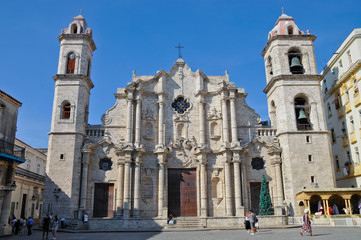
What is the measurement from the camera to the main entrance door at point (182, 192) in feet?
94.5

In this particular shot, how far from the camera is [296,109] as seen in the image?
3072cm

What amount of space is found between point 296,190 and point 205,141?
8804mm

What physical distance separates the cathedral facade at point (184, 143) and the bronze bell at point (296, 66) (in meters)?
0.09

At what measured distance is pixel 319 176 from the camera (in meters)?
27.4

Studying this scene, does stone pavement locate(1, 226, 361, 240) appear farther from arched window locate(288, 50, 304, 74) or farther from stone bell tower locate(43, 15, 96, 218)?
arched window locate(288, 50, 304, 74)

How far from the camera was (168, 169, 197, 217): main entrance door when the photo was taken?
2881 cm

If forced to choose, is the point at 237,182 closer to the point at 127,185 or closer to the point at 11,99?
the point at 127,185

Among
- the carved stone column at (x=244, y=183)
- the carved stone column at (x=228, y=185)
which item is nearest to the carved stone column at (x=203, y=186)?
the carved stone column at (x=228, y=185)

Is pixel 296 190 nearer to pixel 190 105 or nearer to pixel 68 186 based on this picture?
pixel 190 105

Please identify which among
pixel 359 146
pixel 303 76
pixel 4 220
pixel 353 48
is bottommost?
pixel 4 220

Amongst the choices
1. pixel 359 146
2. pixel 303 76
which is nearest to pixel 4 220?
pixel 303 76

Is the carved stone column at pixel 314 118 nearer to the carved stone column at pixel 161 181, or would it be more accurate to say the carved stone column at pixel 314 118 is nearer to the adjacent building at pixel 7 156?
the carved stone column at pixel 161 181

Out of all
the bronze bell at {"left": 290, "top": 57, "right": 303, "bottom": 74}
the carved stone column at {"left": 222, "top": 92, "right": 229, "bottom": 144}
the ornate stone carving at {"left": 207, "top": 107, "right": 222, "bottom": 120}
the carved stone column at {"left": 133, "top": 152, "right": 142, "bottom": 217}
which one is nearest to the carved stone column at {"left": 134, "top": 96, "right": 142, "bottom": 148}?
the carved stone column at {"left": 133, "top": 152, "right": 142, "bottom": 217}

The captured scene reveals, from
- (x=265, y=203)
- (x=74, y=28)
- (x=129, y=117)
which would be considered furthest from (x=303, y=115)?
(x=74, y=28)
